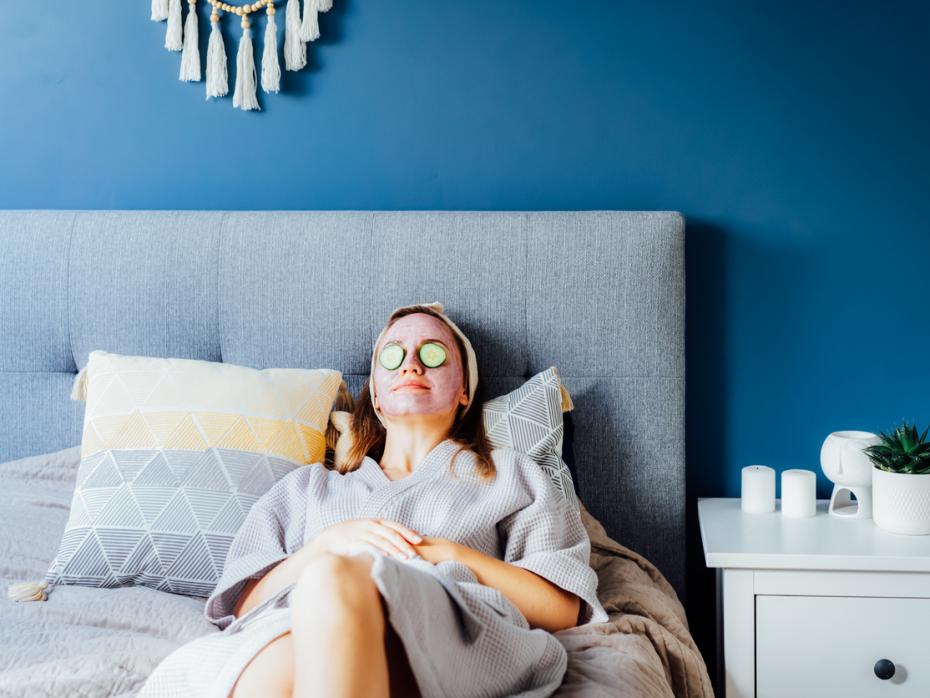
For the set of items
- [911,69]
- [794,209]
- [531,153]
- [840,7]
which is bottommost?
[794,209]

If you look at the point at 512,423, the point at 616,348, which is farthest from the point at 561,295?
the point at 512,423

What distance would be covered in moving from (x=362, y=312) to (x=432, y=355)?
0.27 meters

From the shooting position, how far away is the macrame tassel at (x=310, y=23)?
193 centimetres

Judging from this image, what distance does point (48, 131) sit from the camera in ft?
6.82

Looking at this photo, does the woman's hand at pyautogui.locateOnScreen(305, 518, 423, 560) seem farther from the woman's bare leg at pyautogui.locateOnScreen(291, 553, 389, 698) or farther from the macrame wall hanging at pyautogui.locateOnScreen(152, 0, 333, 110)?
the macrame wall hanging at pyautogui.locateOnScreen(152, 0, 333, 110)

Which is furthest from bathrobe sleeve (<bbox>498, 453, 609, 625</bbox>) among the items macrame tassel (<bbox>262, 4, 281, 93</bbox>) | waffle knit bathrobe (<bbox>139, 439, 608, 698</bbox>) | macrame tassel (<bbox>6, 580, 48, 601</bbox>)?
macrame tassel (<bbox>262, 4, 281, 93</bbox>)

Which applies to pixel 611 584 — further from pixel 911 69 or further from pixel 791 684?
pixel 911 69

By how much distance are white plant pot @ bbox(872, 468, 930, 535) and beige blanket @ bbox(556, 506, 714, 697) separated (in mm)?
425

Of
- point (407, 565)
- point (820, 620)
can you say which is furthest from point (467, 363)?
point (820, 620)

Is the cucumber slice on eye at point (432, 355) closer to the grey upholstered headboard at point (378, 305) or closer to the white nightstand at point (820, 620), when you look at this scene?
the grey upholstered headboard at point (378, 305)

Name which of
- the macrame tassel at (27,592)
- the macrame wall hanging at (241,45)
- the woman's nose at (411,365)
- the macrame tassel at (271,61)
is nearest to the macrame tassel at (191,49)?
the macrame wall hanging at (241,45)

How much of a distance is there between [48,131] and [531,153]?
44.7 inches

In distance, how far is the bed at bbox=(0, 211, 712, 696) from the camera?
69.4 inches

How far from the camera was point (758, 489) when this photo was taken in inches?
69.7
